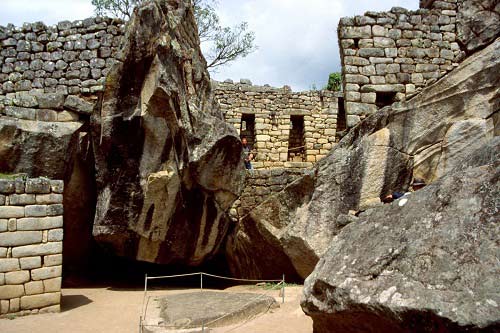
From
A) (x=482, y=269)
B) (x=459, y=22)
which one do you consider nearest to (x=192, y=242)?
(x=482, y=269)

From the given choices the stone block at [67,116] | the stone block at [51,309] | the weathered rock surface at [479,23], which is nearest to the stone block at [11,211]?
the stone block at [51,309]

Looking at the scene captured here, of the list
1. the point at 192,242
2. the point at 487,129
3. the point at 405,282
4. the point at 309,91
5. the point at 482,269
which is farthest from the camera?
the point at 309,91

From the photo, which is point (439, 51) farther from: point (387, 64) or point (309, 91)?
point (309, 91)

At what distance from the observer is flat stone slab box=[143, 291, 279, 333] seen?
5.58 metres

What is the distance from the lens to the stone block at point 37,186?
22.4ft

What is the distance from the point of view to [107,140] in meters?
8.20

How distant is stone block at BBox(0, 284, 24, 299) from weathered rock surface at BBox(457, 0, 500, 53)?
8.53 m

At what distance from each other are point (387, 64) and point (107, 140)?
619cm

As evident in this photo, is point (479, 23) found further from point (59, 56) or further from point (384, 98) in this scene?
point (59, 56)

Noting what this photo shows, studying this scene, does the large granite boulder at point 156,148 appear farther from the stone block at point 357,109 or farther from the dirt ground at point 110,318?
the stone block at point 357,109

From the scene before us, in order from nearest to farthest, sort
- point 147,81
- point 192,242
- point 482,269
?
point 482,269, point 147,81, point 192,242

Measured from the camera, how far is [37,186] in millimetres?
6883

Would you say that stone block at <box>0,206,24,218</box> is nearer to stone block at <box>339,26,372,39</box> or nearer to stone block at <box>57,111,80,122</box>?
stone block at <box>57,111,80,122</box>

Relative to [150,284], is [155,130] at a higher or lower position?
higher
